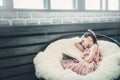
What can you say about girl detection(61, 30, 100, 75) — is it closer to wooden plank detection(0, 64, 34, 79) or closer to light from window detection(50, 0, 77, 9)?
wooden plank detection(0, 64, 34, 79)

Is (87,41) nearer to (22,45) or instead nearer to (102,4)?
(22,45)

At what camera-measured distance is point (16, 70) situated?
2346mm

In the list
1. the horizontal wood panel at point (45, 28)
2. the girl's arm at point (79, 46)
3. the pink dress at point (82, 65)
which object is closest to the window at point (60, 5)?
the horizontal wood panel at point (45, 28)

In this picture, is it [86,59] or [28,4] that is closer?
[86,59]

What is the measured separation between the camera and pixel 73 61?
2088 millimetres

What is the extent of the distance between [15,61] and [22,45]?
7.8 inches

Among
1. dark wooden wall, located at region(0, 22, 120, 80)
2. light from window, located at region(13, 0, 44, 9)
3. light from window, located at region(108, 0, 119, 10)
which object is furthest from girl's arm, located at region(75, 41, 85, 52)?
light from window, located at region(108, 0, 119, 10)

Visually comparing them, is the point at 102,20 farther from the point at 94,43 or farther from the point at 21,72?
the point at 21,72

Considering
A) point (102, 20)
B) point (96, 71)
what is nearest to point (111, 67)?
point (96, 71)

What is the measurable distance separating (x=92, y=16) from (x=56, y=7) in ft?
2.09

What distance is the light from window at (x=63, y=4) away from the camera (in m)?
2.82

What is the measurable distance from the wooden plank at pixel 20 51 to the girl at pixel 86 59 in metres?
0.48

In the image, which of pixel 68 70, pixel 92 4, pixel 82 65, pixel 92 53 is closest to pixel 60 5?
pixel 92 4

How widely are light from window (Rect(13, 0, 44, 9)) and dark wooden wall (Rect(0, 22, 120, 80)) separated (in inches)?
12.5
